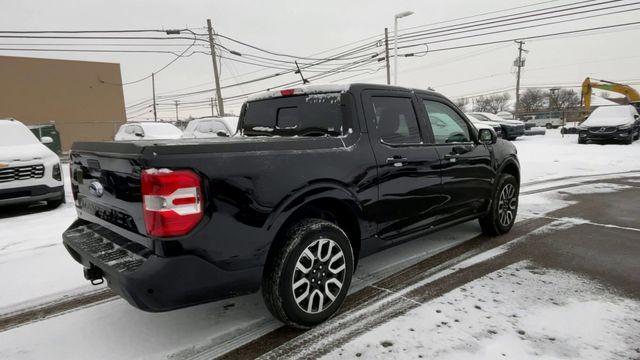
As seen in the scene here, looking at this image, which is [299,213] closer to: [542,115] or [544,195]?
[544,195]

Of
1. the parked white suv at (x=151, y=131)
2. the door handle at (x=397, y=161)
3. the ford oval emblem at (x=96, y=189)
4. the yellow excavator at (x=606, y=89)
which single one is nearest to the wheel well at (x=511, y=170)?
the door handle at (x=397, y=161)

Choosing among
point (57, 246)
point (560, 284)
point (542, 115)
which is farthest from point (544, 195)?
point (542, 115)

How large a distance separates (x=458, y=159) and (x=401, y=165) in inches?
40.4

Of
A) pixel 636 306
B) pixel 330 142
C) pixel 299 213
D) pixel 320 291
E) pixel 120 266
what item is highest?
pixel 330 142

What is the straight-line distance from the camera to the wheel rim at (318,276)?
9.04ft

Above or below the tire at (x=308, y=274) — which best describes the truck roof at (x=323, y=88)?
above

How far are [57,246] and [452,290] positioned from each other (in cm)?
486

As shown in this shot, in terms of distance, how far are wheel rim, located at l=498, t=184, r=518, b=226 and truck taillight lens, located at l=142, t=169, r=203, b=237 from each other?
4.03 meters

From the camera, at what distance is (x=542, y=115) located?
5062 cm

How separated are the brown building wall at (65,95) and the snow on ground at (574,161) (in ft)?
81.4

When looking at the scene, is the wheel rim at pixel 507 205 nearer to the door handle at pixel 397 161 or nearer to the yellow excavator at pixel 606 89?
the door handle at pixel 397 161

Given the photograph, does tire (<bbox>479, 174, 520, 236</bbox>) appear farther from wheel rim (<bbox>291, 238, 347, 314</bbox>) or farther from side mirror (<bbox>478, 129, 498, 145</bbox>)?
wheel rim (<bbox>291, 238, 347, 314</bbox>)

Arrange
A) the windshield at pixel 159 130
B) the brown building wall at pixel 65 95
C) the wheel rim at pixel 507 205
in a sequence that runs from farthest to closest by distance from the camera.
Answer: the brown building wall at pixel 65 95
the windshield at pixel 159 130
the wheel rim at pixel 507 205

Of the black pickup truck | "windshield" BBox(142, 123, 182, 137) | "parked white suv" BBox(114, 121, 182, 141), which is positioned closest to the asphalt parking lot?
the black pickup truck
